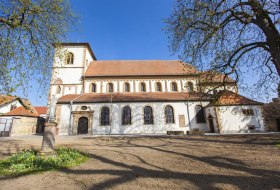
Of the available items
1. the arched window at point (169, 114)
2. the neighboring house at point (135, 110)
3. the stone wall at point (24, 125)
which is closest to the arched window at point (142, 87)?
the neighboring house at point (135, 110)

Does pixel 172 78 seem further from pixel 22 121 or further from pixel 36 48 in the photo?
pixel 22 121

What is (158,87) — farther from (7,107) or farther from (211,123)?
(7,107)

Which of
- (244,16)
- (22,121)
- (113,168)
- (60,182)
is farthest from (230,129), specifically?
(22,121)

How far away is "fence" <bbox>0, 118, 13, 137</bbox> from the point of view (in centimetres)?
2470

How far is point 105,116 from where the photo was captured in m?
22.5

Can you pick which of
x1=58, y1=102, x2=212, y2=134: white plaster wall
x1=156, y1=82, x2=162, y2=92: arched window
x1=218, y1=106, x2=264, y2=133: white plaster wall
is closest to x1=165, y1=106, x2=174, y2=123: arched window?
x1=58, y1=102, x2=212, y2=134: white plaster wall

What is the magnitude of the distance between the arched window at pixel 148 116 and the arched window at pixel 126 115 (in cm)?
221

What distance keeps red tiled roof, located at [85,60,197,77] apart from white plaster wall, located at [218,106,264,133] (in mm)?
8978

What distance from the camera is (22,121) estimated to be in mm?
26672

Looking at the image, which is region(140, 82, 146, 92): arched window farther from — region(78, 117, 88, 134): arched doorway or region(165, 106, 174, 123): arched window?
region(78, 117, 88, 134): arched doorway

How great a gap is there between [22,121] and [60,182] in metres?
Result: 27.6

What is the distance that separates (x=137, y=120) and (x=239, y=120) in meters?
13.4

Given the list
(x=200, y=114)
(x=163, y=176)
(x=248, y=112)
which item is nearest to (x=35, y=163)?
(x=163, y=176)

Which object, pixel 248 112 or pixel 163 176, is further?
pixel 248 112
